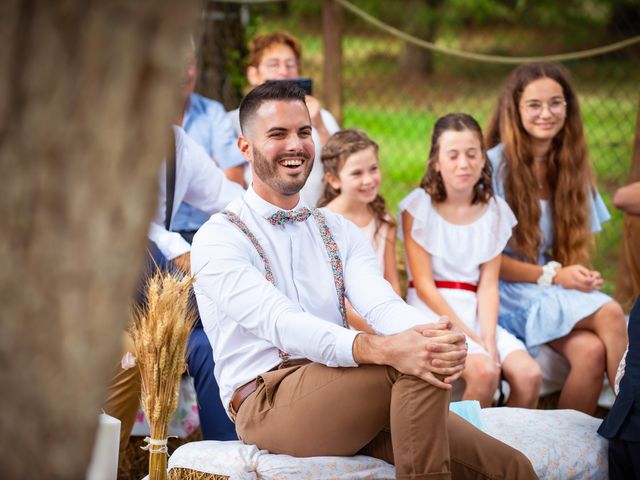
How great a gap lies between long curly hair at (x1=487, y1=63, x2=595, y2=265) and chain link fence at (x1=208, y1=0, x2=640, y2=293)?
5.56 feet

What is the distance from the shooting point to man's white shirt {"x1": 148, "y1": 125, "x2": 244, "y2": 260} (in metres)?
3.87

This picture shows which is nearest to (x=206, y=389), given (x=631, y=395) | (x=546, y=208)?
(x=631, y=395)

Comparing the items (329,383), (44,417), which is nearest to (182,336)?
(329,383)

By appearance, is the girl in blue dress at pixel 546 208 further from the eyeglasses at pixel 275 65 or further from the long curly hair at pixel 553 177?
the eyeglasses at pixel 275 65

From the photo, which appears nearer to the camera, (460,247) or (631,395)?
(631,395)

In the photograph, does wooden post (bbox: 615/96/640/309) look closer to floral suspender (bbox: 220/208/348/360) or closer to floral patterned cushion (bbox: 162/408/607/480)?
floral patterned cushion (bbox: 162/408/607/480)

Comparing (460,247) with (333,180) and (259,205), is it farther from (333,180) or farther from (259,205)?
(259,205)

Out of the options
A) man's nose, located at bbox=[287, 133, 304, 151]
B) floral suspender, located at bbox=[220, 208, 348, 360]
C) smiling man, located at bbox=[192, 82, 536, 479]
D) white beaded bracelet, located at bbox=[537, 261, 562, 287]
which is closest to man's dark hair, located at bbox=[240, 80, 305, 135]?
smiling man, located at bbox=[192, 82, 536, 479]

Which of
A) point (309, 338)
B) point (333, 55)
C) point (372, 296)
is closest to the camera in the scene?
point (309, 338)

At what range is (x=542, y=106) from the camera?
4410 mm

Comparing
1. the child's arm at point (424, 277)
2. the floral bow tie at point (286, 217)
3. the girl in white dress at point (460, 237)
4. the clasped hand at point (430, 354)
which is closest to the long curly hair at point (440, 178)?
the girl in white dress at point (460, 237)

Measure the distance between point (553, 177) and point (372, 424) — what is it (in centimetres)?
213

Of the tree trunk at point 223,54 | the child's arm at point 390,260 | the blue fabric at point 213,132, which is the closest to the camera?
the child's arm at point 390,260

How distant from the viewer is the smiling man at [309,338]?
8.73ft
